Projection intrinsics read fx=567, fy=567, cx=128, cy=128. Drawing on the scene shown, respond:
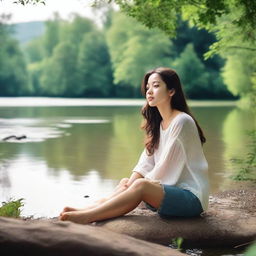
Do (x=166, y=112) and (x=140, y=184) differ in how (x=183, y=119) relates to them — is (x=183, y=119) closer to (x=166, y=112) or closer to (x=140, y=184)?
(x=166, y=112)

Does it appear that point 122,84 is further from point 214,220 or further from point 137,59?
point 214,220

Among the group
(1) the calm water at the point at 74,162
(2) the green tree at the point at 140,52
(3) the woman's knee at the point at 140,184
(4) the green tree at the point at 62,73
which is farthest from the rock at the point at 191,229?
(4) the green tree at the point at 62,73

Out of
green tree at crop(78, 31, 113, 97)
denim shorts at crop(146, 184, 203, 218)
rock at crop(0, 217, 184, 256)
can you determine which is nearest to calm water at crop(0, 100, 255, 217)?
denim shorts at crop(146, 184, 203, 218)

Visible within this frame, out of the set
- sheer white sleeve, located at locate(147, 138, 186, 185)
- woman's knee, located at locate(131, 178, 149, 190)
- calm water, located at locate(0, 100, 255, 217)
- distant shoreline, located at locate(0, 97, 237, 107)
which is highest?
sheer white sleeve, located at locate(147, 138, 186, 185)

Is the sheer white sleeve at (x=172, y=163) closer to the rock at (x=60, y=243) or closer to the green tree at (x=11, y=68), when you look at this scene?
the rock at (x=60, y=243)

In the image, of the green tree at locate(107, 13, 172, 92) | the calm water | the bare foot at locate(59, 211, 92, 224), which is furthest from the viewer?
the green tree at locate(107, 13, 172, 92)

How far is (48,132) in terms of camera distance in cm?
2075

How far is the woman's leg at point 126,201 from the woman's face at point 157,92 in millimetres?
934

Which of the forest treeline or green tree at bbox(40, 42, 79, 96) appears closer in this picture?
the forest treeline

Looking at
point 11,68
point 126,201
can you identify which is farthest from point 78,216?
point 11,68

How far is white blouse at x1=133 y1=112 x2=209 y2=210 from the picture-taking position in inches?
222

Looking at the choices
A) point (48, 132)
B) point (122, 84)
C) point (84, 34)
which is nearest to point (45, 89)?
point (84, 34)

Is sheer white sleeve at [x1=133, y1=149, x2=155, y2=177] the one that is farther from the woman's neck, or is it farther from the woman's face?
the woman's face

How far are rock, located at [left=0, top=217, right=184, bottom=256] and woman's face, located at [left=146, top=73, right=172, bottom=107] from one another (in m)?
2.34
